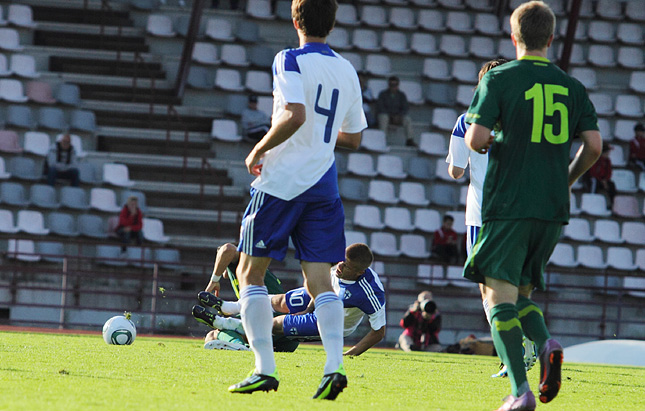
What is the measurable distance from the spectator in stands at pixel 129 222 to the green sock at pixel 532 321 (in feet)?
39.0

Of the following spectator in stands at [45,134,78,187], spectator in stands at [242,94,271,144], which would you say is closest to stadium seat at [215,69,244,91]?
spectator in stands at [242,94,271,144]

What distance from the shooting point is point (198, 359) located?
7.42m

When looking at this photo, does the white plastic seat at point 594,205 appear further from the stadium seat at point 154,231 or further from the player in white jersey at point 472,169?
the player in white jersey at point 472,169

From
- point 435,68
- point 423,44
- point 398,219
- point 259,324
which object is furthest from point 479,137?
point 423,44

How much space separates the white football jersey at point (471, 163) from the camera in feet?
22.2

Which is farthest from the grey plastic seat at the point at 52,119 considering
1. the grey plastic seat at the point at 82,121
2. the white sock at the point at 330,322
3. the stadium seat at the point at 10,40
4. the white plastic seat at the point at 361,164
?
the white sock at the point at 330,322

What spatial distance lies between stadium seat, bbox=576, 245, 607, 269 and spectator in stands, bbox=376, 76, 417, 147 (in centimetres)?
402

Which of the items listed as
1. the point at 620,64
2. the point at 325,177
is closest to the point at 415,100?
the point at 620,64

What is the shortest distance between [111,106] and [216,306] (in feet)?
38.2

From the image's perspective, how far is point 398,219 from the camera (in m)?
18.2

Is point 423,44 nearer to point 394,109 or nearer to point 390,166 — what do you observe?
point 394,109

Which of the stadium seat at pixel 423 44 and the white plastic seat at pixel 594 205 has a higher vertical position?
the stadium seat at pixel 423 44

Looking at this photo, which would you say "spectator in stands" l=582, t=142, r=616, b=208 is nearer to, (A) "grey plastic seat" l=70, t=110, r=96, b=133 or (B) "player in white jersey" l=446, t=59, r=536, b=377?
(A) "grey plastic seat" l=70, t=110, r=96, b=133

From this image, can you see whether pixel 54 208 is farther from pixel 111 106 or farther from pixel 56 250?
pixel 111 106
